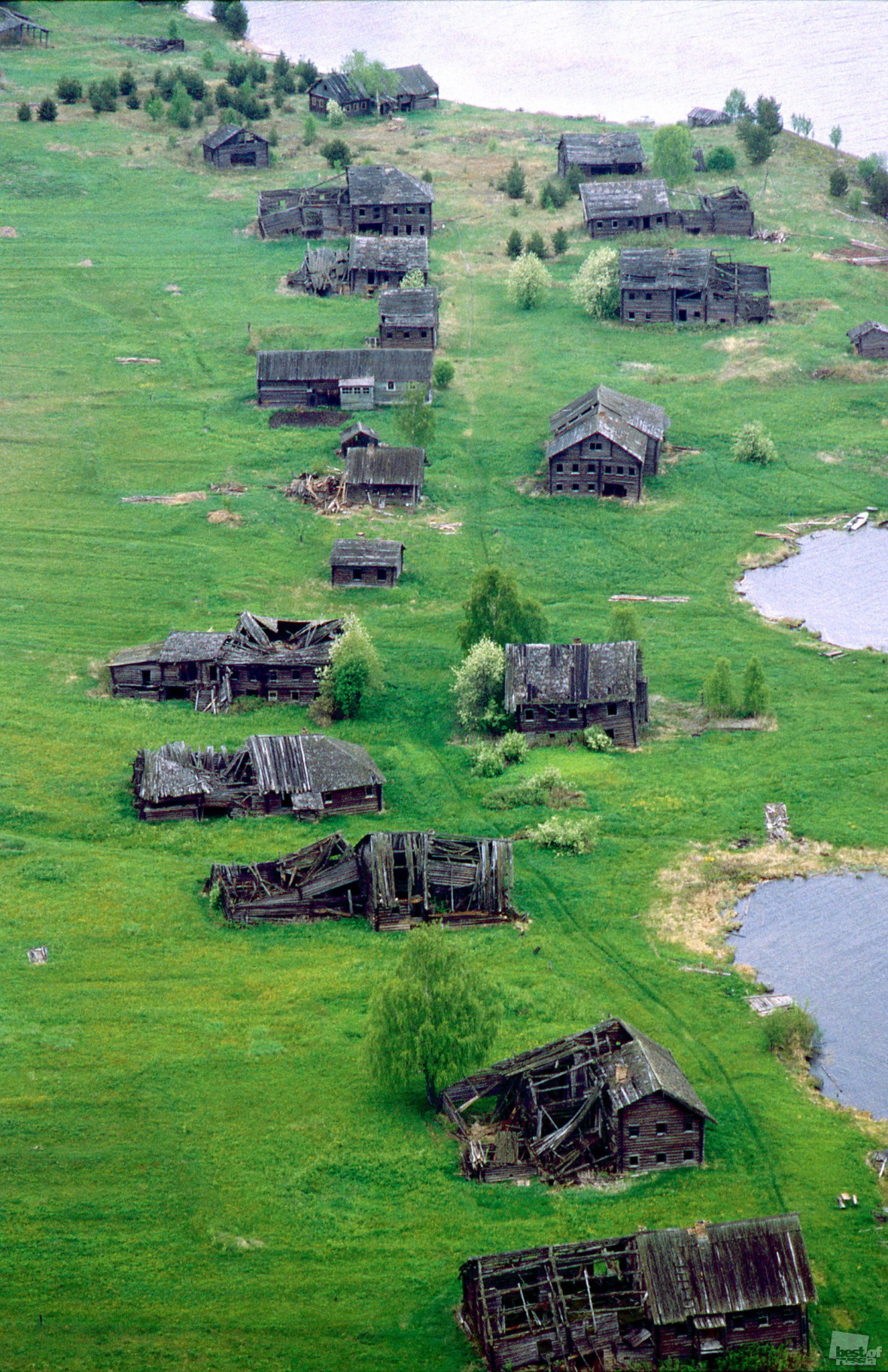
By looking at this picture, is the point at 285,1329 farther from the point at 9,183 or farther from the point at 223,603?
the point at 9,183

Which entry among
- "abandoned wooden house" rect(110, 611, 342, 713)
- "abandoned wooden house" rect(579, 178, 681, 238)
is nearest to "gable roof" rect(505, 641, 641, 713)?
"abandoned wooden house" rect(110, 611, 342, 713)

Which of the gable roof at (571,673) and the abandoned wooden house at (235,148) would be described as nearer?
the gable roof at (571,673)

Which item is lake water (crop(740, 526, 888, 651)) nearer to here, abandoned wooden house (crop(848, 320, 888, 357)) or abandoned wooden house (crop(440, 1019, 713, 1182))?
abandoned wooden house (crop(848, 320, 888, 357))

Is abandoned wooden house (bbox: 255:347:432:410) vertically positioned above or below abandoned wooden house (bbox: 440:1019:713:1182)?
above

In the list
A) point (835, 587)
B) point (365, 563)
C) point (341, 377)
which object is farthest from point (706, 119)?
point (365, 563)

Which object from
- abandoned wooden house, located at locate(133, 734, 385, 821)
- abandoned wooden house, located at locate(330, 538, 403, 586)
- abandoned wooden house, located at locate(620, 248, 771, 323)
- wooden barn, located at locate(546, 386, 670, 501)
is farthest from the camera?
abandoned wooden house, located at locate(620, 248, 771, 323)

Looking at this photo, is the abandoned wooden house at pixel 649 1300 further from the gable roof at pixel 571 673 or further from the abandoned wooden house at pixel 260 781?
the gable roof at pixel 571 673

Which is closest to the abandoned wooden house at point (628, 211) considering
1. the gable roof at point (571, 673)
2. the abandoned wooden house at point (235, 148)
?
the abandoned wooden house at point (235, 148)
